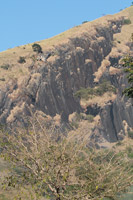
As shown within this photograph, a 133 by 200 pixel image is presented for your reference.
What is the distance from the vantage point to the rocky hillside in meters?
109

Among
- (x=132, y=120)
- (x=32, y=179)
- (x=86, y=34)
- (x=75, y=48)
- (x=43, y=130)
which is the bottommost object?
(x=32, y=179)

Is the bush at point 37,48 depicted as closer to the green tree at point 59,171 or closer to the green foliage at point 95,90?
the green foliage at point 95,90

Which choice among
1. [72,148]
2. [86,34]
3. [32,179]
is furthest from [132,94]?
[86,34]

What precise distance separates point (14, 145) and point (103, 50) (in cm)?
12832

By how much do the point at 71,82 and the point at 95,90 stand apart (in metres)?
10.3

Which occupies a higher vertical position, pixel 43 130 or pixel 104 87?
pixel 104 87

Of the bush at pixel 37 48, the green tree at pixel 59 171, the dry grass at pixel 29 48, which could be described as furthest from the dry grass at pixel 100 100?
the green tree at pixel 59 171

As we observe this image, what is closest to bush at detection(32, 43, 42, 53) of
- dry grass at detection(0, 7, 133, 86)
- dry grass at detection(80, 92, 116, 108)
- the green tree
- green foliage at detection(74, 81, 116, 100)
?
dry grass at detection(0, 7, 133, 86)

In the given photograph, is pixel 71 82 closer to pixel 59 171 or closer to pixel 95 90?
pixel 95 90

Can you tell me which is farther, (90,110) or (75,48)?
(75,48)

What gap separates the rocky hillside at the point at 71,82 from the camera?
109 meters

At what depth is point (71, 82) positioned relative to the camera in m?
125

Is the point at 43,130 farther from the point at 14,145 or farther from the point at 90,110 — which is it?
the point at 90,110

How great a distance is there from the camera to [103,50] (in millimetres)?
140500
